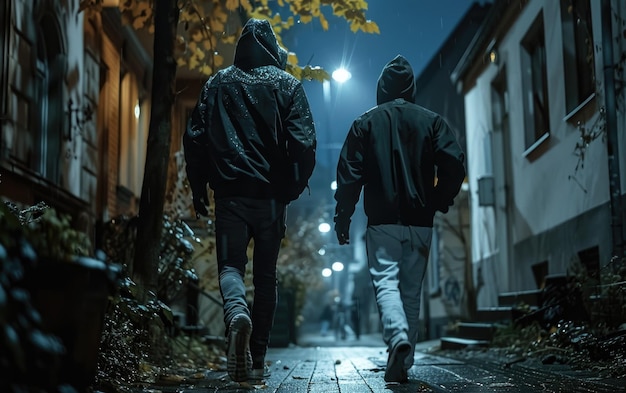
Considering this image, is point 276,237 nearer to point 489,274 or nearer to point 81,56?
point 81,56

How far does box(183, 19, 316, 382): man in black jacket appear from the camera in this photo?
19.1ft

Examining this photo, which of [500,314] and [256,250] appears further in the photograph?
[500,314]

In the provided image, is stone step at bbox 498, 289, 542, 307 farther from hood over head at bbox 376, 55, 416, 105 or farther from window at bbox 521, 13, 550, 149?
hood over head at bbox 376, 55, 416, 105

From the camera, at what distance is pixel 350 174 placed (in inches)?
242

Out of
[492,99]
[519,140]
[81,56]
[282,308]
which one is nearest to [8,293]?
[81,56]

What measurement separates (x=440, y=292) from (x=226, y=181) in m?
20.4

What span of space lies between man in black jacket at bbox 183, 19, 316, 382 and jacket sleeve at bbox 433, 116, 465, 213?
36.6 inches

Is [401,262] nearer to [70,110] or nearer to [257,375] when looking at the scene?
[257,375]

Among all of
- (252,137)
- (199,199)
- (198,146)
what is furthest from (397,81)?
(199,199)

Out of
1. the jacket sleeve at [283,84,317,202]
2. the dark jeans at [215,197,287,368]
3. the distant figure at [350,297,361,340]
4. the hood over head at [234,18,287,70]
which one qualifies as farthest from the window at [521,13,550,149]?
the distant figure at [350,297,361,340]

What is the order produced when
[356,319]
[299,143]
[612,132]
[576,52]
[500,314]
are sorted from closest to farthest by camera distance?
[299,143] → [612,132] → [576,52] → [500,314] → [356,319]

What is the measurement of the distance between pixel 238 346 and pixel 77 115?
24.5 feet

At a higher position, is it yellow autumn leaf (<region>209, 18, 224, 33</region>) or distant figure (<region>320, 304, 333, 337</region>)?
yellow autumn leaf (<region>209, 18, 224, 33</region>)

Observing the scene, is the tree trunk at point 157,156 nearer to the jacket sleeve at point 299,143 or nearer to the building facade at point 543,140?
the jacket sleeve at point 299,143
